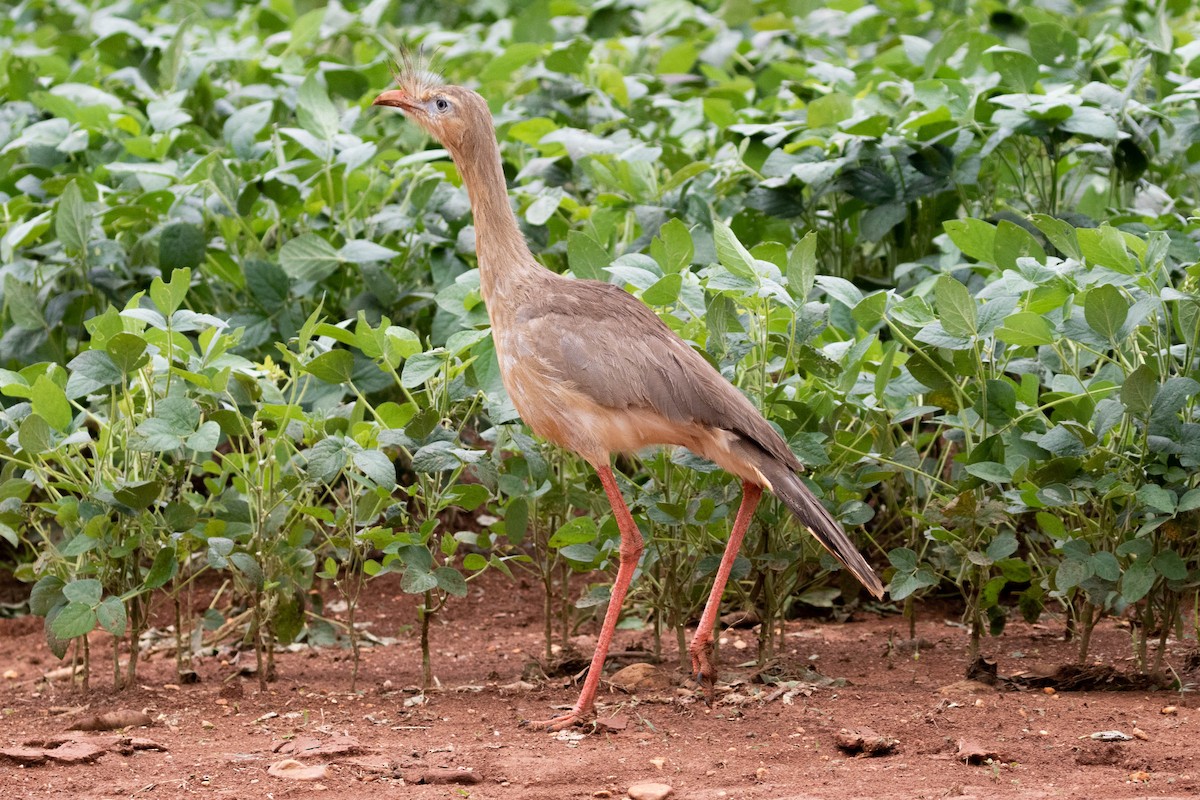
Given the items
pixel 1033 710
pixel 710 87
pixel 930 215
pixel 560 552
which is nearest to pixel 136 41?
pixel 710 87

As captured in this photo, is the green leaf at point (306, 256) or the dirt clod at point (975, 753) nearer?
the dirt clod at point (975, 753)

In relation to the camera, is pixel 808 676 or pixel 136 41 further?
pixel 136 41

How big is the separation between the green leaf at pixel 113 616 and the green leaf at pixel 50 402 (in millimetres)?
509

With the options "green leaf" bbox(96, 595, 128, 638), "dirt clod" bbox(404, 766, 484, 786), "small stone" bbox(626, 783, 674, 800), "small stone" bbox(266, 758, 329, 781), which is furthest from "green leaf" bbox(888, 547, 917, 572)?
"green leaf" bbox(96, 595, 128, 638)

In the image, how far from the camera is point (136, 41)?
7.56 metres

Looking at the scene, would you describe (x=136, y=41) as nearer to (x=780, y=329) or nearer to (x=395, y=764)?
(x=780, y=329)

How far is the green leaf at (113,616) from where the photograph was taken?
12.5 feet

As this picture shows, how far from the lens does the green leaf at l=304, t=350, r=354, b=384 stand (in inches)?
158

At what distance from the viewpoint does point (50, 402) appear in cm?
389

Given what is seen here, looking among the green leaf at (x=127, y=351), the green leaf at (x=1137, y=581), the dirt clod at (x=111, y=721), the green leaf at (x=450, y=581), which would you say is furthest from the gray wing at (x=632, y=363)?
the dirt clod at (x=111, y=721)

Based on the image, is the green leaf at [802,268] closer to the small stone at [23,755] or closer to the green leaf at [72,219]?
the small stone at [23,755]

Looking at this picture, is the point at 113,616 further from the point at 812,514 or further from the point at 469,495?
the point at 812,514

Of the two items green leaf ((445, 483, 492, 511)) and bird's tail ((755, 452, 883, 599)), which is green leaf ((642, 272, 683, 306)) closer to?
bird's tail ((755, 452, 883, 599))

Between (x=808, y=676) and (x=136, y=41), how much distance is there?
5.30 m
